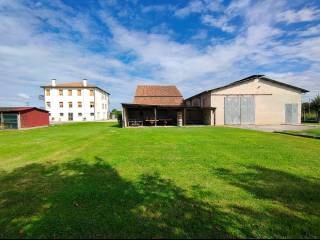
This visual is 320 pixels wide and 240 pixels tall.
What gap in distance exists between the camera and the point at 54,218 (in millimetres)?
2957

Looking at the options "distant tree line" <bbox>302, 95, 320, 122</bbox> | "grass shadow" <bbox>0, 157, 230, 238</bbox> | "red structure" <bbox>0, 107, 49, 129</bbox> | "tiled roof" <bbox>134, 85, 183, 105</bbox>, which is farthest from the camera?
"tiled roof" <bbox>134, 85, 183, 105</bbox>

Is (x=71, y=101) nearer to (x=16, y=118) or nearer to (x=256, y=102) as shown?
(x=16, y=118)

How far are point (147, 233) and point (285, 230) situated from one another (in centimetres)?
187

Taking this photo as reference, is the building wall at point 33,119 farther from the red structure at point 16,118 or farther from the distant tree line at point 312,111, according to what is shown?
the distant tree line at point 312,111

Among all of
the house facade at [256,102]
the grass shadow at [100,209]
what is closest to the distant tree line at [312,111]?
the house facade at [256,102]

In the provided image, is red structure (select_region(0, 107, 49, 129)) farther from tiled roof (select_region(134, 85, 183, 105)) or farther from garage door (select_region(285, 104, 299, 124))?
garage door (select_region(285, 104, 299, 124))

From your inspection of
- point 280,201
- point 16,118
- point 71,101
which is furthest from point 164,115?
point 71,101

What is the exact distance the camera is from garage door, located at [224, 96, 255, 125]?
24.1 metres

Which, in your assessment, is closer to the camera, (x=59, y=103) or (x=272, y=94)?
(x=272, y=94)

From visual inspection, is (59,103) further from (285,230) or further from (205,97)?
(285,230)

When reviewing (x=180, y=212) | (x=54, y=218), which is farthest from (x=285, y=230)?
(x=54, y=218)

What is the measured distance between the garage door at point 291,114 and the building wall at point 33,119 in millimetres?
32544

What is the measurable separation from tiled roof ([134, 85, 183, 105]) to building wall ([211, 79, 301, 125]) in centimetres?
1280

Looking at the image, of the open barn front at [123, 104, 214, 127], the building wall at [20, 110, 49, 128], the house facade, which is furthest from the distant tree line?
the building wall at [20, 110, 49, 128]
